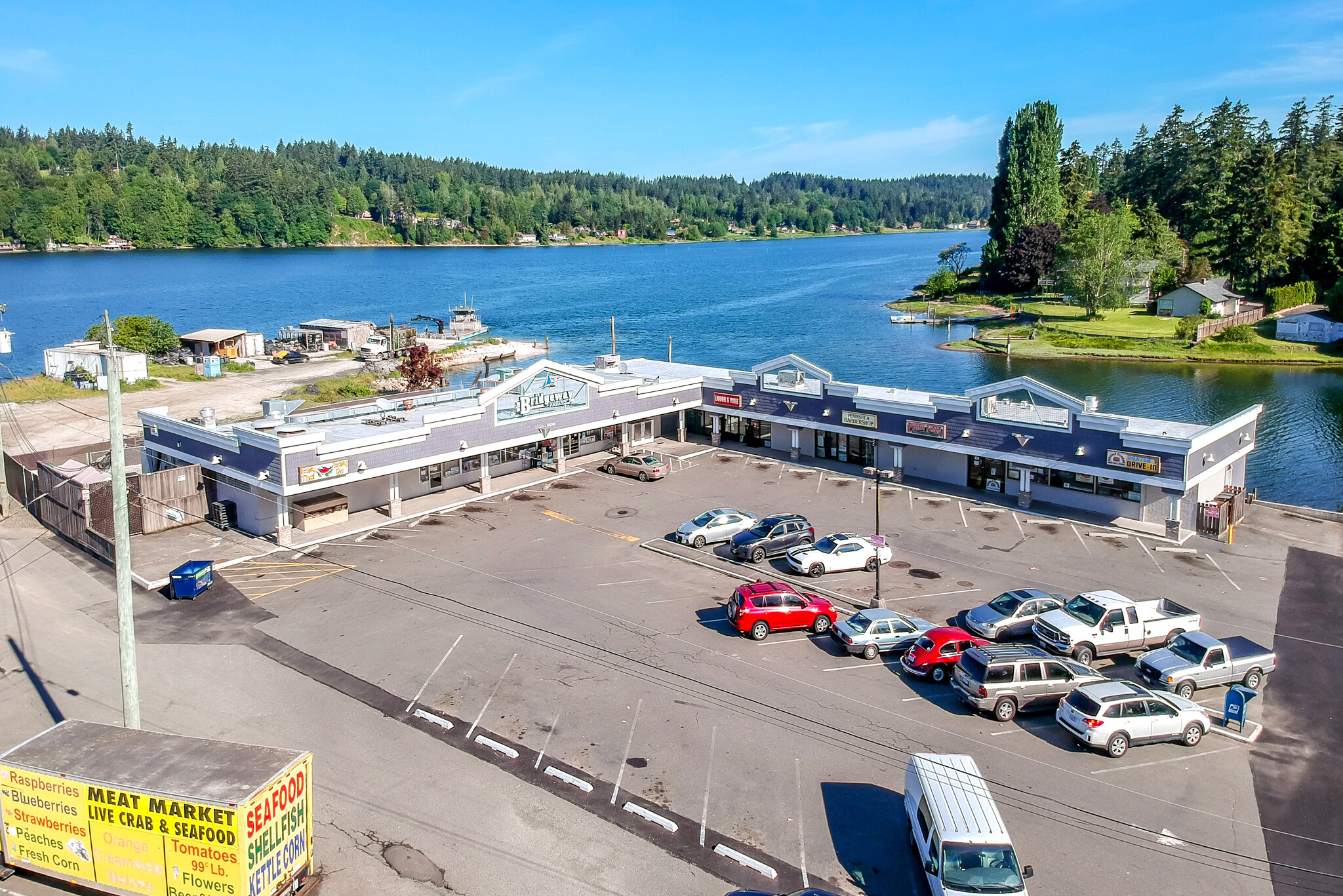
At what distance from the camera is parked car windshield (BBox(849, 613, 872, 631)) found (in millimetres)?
27016

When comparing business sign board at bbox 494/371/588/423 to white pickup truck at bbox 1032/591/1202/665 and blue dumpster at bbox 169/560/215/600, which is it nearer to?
blue dumpster at bbox 169/560/215/600

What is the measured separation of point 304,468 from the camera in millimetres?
36219

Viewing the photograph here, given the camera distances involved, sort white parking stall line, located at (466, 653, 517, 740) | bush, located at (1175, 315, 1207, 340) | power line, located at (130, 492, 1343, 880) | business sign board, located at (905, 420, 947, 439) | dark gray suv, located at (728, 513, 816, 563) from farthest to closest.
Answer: bush, located at (1175, 315, 1207, 340) < business sign board, located at (905, 420, 947, 439) < dark gray suv, located at (728, 513, 816, 563) < white parking stall line, located at (466, 653, 517, 740) < power line, located at (130, 492, 1343, 880)

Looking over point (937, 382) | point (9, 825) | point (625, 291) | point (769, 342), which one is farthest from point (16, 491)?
point (625, 291)

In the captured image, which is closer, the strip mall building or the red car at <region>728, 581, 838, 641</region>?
the red car at <region>728, 581, 838, 641</region>

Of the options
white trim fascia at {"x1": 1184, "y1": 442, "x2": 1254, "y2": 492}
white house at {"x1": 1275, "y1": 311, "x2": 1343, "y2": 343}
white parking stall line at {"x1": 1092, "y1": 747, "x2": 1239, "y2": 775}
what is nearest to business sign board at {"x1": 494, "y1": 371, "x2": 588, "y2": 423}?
white trim fascia at {"x1": 1184, "y1": 442, "x2": 1254, "y2": 492}

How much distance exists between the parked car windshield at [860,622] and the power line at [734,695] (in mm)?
4522

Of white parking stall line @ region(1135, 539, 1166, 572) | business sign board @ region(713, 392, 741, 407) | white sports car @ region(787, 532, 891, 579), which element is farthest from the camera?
business sign board @ region(713, 392, 741, 407)

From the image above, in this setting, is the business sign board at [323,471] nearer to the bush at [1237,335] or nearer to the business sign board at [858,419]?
the business sign board at [858,419]

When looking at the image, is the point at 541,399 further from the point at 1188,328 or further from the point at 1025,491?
the point at 1188,328

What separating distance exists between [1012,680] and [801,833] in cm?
800

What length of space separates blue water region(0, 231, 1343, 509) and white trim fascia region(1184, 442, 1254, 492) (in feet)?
40.4

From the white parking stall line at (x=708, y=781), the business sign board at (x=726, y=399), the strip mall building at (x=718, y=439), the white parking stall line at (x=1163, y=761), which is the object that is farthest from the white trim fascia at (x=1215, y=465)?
the white parking stall line at (x=708, y=781)

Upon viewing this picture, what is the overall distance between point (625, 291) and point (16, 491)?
142 metres
